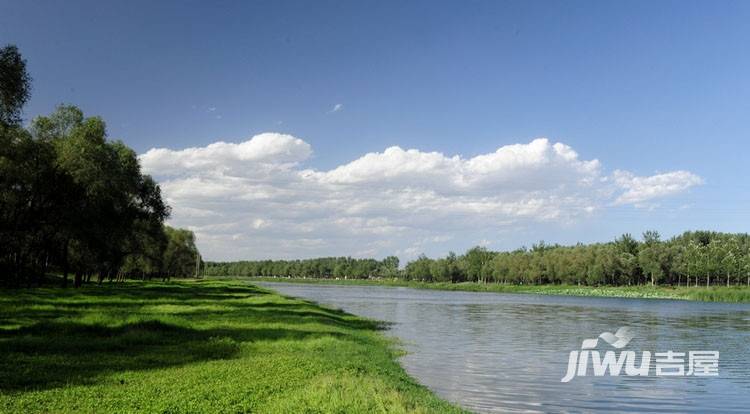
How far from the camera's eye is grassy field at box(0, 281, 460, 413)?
19.1m

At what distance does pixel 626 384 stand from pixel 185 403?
22644 millimetres

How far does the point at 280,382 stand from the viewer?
22.7 m

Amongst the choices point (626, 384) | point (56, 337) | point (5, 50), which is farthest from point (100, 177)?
point (626, 384)
